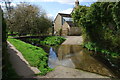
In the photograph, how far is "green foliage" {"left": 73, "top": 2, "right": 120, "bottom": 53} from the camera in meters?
10.6

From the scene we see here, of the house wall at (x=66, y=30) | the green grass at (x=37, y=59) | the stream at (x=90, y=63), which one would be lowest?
the stream at (x=90, y=63)

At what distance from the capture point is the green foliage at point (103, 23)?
10.6 meters

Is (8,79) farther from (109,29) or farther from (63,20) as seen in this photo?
(63,20)

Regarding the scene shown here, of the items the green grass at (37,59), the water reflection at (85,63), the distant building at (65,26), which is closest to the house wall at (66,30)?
the distant building at (65,26)

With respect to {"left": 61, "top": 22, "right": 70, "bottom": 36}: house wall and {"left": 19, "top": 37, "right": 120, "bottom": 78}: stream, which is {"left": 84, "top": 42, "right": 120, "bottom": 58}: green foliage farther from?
{"left": 61, "top": 22, "right": 70, "bottom": 36}: house wall

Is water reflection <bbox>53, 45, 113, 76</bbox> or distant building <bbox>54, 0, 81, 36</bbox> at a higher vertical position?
distant building <bbox>54, 0, 81, 36</bbox>

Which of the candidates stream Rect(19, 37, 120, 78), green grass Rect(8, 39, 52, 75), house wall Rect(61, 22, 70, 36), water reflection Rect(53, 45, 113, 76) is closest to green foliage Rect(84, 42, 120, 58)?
stream Rect(19, 37, 120, 78)

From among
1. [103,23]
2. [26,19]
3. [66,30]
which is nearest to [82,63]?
[103,23]

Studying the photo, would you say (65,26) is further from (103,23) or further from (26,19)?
(103,23)

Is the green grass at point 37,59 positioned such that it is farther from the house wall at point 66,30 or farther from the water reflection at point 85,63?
the house wall at point 66,30

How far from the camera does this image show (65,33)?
29.9 metres

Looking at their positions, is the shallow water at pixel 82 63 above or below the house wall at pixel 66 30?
below

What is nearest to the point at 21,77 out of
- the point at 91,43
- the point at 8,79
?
the point at 8,79

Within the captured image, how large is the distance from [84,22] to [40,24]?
467 inches
